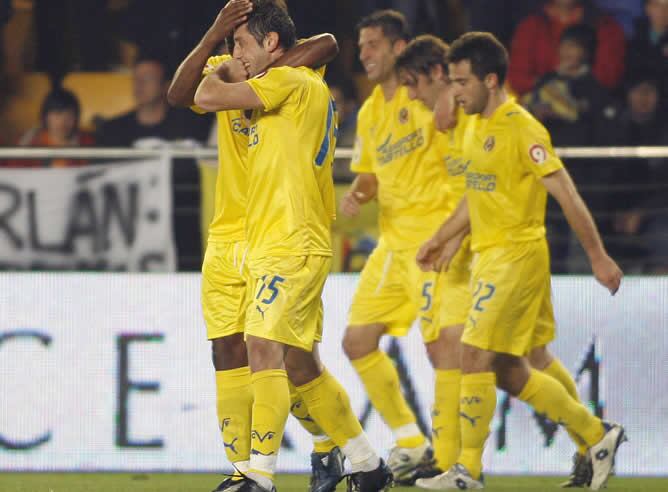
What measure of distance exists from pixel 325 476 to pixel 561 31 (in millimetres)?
5993

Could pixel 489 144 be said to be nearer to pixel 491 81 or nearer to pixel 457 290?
pixel 491 81

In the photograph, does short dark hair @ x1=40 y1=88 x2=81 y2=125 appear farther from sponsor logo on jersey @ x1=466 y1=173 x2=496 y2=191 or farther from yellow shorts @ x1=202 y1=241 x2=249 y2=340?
yellow shorts @ x1=202 y1=241 x2=249 y2=340

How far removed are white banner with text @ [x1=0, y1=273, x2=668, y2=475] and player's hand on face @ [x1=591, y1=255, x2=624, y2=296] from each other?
5.18 ft

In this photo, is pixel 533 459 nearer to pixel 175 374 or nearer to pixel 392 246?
pixel 392 246

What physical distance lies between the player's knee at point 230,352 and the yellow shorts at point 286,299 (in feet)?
1.24

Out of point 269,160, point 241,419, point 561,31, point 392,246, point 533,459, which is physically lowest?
point 533,459

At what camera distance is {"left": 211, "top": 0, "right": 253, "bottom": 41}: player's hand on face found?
16.7 ft

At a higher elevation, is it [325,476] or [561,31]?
[561,31]

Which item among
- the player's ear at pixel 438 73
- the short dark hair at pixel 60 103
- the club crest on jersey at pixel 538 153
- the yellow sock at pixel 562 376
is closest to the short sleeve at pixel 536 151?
the club crest on jersey at pixel 538 153

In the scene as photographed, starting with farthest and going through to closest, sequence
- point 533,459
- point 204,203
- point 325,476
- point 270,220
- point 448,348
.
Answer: point 204,203, point 533,459, point 448,348, point 325,476, point 270,220

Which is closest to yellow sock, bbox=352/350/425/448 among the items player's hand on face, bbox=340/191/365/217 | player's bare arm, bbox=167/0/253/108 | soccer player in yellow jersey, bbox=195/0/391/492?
player's hand on face, bbox=340/191/365/217

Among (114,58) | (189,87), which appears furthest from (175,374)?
(114,58)

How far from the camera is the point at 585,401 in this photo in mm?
7559

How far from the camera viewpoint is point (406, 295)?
7.22m
